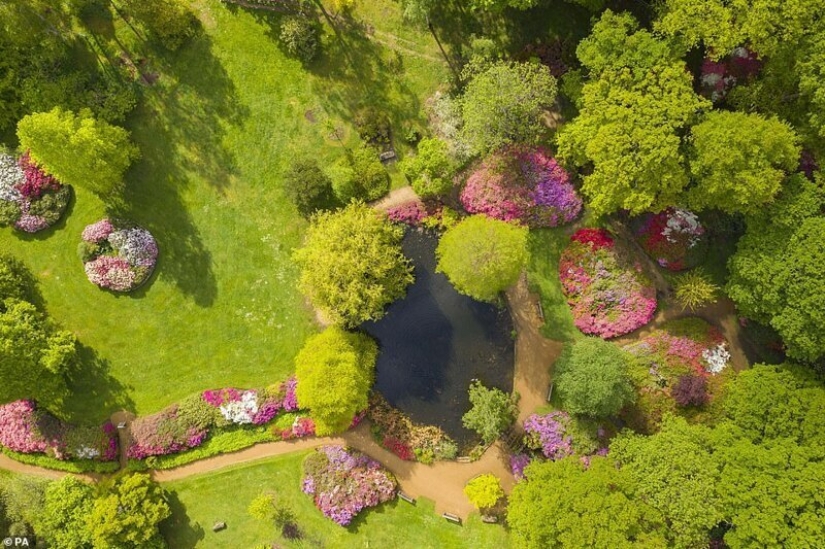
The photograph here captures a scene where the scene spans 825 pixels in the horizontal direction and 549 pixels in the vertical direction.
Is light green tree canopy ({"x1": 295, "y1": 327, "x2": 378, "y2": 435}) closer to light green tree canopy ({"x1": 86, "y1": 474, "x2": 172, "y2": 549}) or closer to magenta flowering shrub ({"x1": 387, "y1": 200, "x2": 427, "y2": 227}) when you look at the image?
magenta flowering shrub ({"x1": 387, "y1": 200, "x2": 427, "y2": 227})

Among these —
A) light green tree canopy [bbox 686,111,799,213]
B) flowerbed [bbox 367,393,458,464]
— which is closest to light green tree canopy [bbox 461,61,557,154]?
light green tree canopy [bbox 686,111,799,213]

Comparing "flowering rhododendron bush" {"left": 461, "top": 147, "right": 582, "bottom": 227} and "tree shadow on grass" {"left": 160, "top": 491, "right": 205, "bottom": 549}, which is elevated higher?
"flowering rhododendron bush" {"left": 461, "top": 147, "right": 582, "bottom": 227}

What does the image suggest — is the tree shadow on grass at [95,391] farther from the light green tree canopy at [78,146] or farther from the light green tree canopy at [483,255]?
the light green tree canopy at [483,255]

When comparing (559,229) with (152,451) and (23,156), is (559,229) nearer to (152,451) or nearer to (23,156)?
(152,451)

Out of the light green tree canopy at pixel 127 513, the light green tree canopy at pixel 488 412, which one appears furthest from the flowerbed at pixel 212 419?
the light green tree canopy at pixel 488 412

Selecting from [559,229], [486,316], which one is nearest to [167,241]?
[486,316]

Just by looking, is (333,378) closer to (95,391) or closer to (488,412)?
(488,412)
